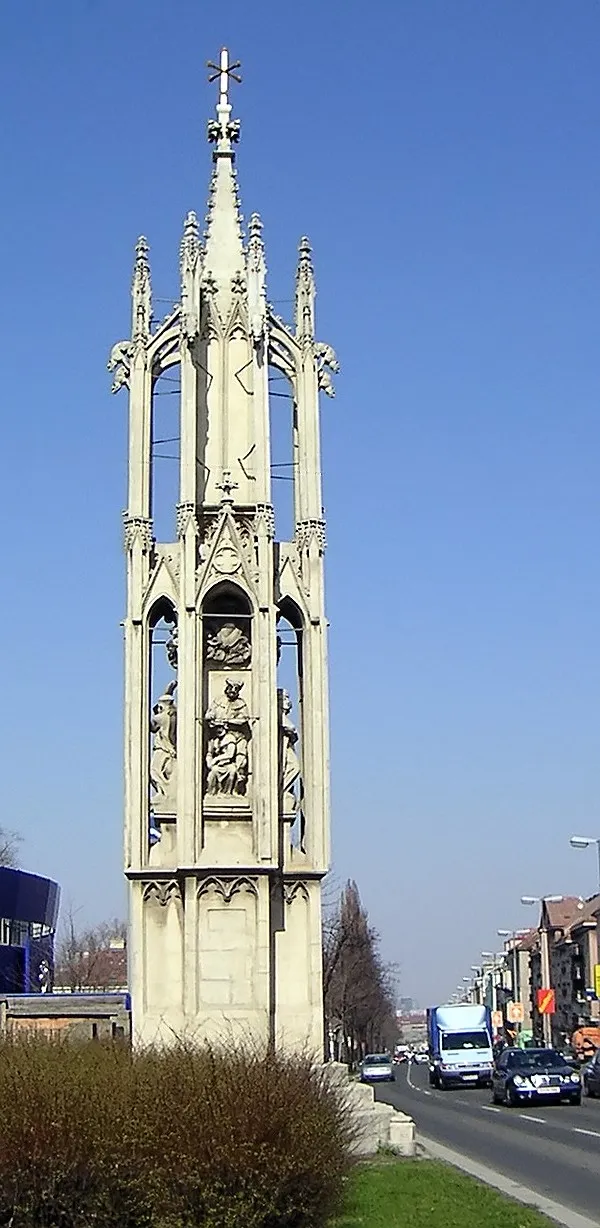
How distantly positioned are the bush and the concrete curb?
368 cm

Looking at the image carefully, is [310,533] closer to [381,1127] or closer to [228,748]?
[228,748]

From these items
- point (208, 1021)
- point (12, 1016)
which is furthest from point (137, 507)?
point (12, 1016)

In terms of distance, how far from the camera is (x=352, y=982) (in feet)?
277

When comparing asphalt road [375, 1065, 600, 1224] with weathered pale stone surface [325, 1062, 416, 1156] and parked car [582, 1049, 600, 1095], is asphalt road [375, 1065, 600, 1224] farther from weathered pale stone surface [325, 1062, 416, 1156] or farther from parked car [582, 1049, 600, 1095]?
weathered pale stone surface [325, 1062, 416, 1156]

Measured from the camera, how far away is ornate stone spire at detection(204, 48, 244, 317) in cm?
1983

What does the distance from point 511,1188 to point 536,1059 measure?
21.7 m

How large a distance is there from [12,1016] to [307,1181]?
39.6 feet

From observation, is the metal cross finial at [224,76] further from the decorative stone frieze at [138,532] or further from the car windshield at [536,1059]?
the car windshield at [536,1059]

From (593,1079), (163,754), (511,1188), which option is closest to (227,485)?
(163,754)

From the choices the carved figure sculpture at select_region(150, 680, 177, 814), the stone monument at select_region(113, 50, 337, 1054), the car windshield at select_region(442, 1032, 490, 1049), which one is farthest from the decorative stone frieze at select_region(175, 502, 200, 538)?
the car windshield at select_region(442, 1032, 490, 1049)

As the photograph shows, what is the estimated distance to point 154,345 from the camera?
1959 centimetres

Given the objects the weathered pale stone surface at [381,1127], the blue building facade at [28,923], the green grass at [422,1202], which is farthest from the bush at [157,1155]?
the blue building facade at [28,923]

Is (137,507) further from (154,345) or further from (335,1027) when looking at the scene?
(335,1027)

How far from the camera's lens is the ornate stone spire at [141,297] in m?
19.6
